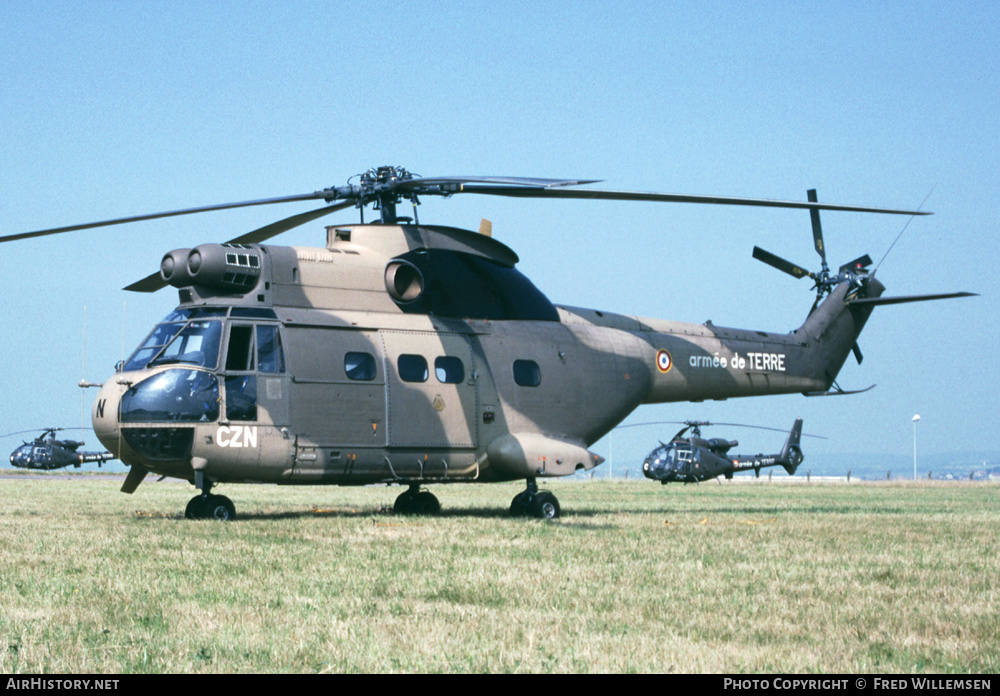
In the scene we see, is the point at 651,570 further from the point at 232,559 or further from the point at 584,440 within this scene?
the point at 584,440

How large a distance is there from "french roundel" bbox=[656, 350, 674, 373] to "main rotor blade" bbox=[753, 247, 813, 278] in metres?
4.79

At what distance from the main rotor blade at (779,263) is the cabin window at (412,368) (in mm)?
9950

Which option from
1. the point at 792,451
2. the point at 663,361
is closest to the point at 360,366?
the point at 663,361

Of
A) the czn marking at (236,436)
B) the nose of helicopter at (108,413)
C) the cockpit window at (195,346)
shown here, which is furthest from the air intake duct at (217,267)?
the czn marking at (236,436)

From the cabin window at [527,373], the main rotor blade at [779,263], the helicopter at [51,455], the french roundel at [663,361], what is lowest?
the helicopter at [51,455]

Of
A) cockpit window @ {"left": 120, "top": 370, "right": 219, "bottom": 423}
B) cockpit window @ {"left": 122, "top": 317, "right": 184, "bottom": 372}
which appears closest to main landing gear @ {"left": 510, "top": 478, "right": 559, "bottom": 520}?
cockpit window @ {"left": 120, "top": 370, "right": 219, "bottom": 423}

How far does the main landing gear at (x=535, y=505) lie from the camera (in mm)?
17188

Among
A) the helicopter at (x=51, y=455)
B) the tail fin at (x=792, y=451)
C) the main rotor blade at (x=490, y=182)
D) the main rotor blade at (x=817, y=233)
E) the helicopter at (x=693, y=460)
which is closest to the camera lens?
the main rotor blade at (x=490, y=182)

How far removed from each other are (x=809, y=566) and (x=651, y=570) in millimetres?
1690

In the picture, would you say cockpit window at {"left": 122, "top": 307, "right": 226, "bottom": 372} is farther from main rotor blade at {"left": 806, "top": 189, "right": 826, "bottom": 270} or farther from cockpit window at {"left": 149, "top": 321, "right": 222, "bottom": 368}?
main rotor blade at {"left": 806, "top": 189, "right": 826, "bottom": 270}

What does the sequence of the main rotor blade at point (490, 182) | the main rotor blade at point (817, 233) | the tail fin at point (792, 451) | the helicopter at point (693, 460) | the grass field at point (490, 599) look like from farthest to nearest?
1. the tail fin at point (792, 451)
2. the helicopter at point (693, 460)
3. the main rotor blade at point (817, 233)
4. the main rotor blade at point (490, 182)
5. the grass field at point (490, 599)

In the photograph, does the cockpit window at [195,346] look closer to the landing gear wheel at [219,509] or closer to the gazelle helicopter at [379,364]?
the gazelle helicopter at [379,364]

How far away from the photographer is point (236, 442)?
14.9m

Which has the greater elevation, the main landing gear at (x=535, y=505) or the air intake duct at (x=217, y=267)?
the air intake duct at (x=217, y=267)
